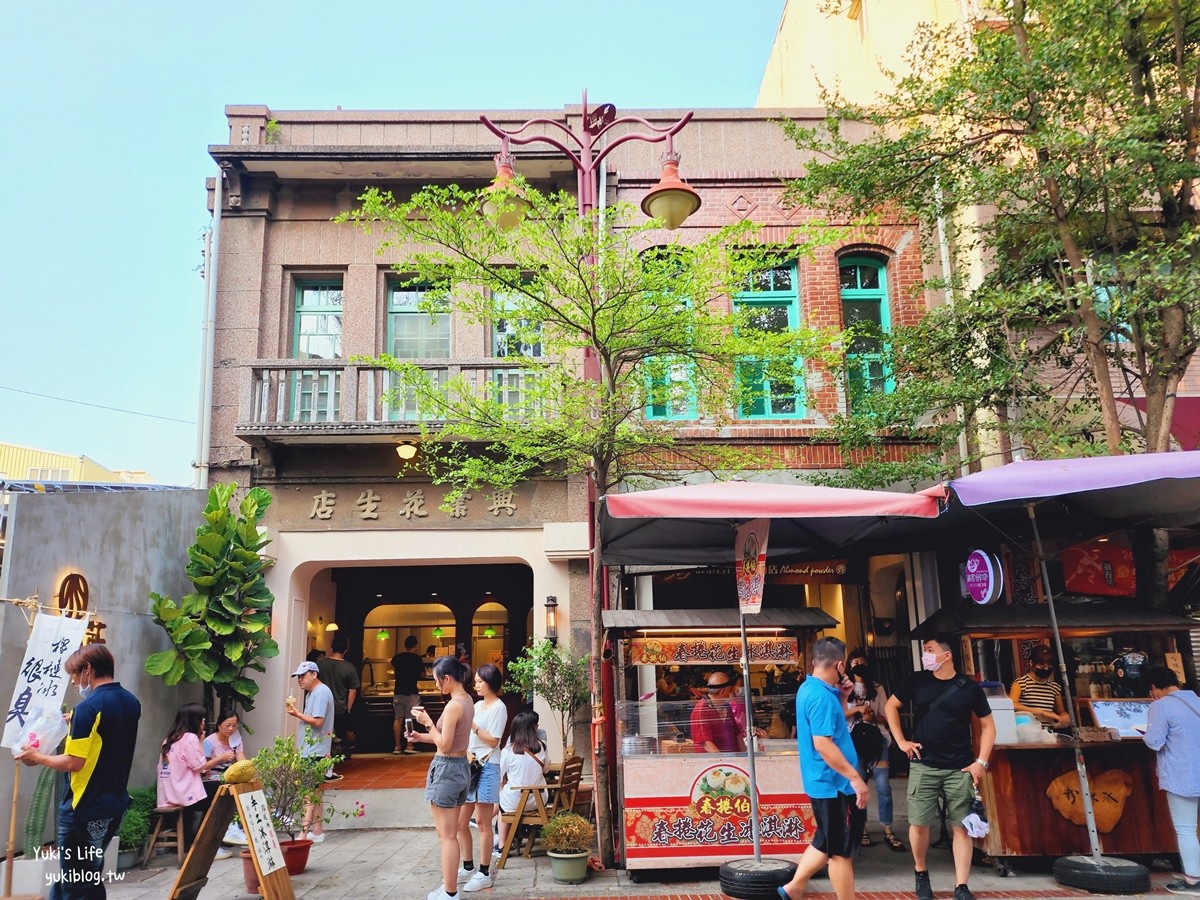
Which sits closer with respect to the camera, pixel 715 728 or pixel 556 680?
pixel 715 728

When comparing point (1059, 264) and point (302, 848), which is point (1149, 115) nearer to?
point (1059, 264)

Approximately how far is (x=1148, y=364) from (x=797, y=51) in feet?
42.2

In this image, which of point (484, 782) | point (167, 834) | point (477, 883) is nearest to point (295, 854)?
point (477, 883)

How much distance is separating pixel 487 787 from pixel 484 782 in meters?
0.05

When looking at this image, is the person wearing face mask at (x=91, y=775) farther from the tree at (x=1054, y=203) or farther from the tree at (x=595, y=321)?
the tree at (x=1054, y=203)

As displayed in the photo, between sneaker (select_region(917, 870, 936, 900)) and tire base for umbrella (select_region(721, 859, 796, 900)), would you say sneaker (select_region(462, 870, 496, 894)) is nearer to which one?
tire base for umbrella (select_region(721, 859, 796, 900))

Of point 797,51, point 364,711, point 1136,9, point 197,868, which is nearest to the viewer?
point 197,868

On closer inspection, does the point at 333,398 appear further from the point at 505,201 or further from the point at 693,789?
the point at 693,789

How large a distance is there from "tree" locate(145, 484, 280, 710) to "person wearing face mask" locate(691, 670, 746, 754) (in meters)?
5.27

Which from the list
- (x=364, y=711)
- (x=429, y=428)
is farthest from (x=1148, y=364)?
(x=364, y=711)

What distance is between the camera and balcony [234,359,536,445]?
38.4 ft

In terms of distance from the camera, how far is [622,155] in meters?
13.4

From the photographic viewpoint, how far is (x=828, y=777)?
5.63 meters

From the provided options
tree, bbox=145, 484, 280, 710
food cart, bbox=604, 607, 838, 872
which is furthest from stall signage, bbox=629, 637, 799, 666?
tree, bbox=145, 484, 280, 710
